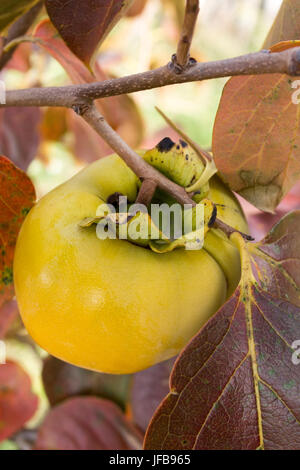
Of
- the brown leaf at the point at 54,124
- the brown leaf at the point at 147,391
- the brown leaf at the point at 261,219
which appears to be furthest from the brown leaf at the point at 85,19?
the brown leaf at the point at 54,124

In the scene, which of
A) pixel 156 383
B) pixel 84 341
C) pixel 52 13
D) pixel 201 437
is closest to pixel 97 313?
pixel 84 341

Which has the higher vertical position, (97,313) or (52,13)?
(52,13)

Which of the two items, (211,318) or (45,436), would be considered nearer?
(211,318)

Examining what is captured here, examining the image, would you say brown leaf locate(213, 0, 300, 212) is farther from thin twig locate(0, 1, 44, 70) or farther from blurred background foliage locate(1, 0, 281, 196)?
thin twig locate(0, 1, 44, 70)

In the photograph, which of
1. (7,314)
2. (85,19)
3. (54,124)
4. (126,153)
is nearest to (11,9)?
(85,19)

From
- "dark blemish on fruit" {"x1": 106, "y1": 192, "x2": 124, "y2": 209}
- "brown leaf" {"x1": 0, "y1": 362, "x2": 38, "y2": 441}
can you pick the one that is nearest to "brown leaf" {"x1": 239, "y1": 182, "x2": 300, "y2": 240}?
"dark blemish on fruit" {"x1": 106, "y1": 192, "x2": 124, "y2": 209}

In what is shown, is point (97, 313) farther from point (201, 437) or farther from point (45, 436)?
point (45, 436)

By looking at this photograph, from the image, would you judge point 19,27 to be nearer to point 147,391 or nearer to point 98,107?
point 98,107
